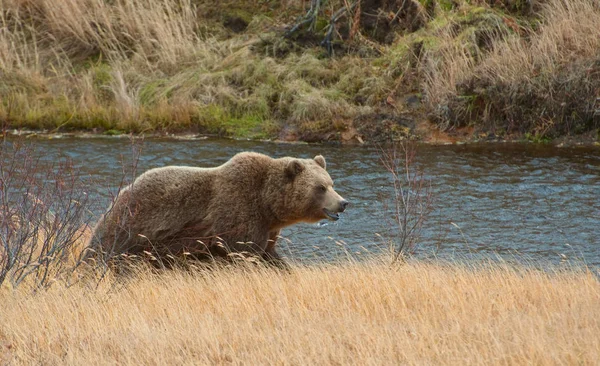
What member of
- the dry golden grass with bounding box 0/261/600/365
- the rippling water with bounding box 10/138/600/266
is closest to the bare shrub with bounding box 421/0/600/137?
the rippling water with bounding box 10/138/600/266

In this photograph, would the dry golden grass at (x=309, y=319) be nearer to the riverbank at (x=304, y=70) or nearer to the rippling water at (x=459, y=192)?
the rippling water at (x=459, y=192)

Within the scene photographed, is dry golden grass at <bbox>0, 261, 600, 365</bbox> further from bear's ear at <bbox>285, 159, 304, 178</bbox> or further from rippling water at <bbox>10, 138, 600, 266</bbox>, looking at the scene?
rippling water at <bbox>10, 138, 600, 266</bbox>

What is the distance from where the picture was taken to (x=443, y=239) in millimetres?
10367

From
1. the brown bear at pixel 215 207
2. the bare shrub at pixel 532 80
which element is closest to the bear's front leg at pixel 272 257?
the brown bear at pixel 215 207

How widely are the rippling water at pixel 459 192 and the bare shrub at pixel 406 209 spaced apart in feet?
0.52

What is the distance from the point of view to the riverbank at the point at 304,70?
16.1 metres

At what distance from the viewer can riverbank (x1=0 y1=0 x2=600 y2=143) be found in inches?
635

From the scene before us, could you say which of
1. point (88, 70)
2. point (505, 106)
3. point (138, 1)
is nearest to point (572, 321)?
point (505, 106)

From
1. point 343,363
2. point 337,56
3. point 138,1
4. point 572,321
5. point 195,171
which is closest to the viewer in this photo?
point 343,363

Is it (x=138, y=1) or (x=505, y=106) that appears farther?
(x=138, y=1)

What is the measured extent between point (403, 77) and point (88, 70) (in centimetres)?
742

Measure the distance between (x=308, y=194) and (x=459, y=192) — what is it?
502cm

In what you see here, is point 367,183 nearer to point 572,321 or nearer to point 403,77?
point 403,77

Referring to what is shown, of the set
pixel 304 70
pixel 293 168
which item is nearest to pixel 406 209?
pixel 293 168
